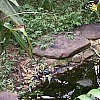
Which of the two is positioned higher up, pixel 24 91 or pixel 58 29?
pixel 58 29

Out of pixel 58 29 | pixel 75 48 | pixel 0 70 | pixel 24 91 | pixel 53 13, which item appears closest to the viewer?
pixel 24 91

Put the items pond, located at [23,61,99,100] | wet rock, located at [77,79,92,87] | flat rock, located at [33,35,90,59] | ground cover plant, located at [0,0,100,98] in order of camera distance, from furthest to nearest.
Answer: ground cover plant, located at [0,0,100,98], flat rock, located at [33,35,90,59], wet rock, located at [77,79,92,87], pond, located at [23,61,99,100]

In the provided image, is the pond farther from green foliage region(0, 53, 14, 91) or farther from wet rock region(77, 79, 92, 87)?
green foliage region(0, 53, 14, 91)

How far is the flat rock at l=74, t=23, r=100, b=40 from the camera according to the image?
382 cm

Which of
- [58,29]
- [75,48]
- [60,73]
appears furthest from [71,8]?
[60,73]

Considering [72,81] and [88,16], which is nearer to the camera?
[72,81]

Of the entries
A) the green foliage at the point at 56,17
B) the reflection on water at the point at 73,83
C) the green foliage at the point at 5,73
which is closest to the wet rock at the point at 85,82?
the reflection on water at the point at 73,83

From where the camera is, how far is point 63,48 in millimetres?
3518

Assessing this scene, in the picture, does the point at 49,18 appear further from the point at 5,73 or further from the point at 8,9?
the point at 8,9

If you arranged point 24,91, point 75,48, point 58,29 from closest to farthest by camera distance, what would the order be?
point 24,91 → point 75,48 → point 58,29

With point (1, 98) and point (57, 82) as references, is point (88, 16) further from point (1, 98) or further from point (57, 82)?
point (1, 98)

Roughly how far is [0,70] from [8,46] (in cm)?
49

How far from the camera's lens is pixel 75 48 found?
3.49m

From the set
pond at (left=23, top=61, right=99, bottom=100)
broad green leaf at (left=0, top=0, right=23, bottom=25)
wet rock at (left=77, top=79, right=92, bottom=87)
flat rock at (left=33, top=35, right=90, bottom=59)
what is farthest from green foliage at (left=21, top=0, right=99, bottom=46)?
broad green leaf at (left=0, top=0, right=23, bottom=25)
